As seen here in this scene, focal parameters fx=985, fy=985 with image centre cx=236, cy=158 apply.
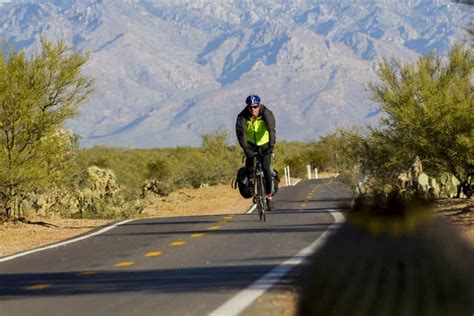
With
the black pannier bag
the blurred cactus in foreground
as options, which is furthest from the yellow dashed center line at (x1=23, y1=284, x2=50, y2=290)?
the black pannier bag

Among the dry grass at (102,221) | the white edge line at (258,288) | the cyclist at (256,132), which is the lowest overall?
the white edge line at (258,288)

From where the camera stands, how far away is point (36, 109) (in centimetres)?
2402

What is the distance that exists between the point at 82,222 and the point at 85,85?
367 centimetres

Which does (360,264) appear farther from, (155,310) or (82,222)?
(82,222)

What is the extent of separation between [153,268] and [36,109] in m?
13.1

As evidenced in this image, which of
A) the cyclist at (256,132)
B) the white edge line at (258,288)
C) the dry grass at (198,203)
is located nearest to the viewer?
the white edge line at (258,288)

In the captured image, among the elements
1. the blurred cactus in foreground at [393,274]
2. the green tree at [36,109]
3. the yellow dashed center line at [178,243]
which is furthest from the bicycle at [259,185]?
the blurred cactus in foreground at [393,274]

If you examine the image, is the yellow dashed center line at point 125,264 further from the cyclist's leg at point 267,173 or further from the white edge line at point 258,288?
the cyclist's leg at point 267,173

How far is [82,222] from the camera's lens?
1003 inches

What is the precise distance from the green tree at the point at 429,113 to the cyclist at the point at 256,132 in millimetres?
6511

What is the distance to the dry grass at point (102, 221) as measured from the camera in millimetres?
20391

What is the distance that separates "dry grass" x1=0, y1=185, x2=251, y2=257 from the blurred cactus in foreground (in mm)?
11955

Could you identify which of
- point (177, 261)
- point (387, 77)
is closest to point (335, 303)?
point (177, 261)

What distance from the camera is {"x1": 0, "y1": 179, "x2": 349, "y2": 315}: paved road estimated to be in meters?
8.70
